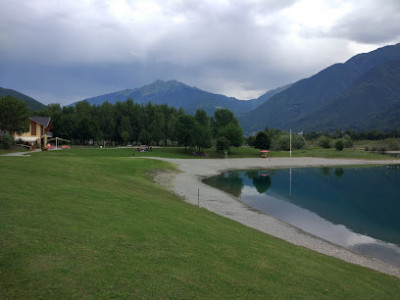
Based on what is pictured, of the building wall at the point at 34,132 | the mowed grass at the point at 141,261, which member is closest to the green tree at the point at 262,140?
the building wall at the point at 34,132

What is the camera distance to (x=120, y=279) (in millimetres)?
8500

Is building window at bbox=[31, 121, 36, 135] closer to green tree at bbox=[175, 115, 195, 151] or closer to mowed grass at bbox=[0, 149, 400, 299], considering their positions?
green tree at bbox=[175, 115, 195, 151]

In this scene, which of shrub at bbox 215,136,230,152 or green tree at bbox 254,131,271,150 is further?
green tree at bbox 254,131,271,150

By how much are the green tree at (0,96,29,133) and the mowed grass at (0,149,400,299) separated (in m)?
62.6

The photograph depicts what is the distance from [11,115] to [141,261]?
74819 mm

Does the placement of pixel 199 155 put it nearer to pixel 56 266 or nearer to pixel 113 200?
pixel 113 200

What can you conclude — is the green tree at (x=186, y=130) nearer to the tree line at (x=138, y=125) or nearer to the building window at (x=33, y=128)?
the tree line at (x=138, y=125)

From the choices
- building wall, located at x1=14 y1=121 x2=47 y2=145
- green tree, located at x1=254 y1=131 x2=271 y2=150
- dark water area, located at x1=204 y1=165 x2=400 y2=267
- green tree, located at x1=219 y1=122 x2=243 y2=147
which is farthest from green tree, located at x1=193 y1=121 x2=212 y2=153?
building wall, located at x1=14 y1=121 x2=47 y2=145

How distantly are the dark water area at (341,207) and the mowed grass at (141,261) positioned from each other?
9022 mm

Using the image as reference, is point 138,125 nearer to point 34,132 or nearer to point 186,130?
point 186,130

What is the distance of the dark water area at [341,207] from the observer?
22250 millimetres

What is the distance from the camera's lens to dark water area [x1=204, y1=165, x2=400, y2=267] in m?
22.2

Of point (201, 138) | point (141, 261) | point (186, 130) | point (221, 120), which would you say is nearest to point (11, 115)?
point (186, 130)

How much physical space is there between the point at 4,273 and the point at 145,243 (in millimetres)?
5195
